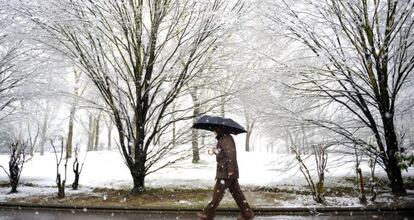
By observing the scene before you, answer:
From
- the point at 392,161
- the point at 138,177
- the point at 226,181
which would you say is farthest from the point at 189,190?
the point at 392,161

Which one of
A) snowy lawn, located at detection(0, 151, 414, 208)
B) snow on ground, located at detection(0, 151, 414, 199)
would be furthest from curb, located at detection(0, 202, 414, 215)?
snow on ground, located at detection(0, 151, 414, 199)

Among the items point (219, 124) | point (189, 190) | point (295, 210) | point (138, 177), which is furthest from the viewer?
point (189, 190)

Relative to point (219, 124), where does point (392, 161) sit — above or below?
below

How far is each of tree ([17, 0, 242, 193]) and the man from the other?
370cm

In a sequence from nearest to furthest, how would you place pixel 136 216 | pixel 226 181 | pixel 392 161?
pixel 226 181, pixel 136 216, pixel 392 161

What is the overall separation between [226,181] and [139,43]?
5.25m

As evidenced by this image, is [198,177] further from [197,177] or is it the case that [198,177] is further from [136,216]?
[136,216]

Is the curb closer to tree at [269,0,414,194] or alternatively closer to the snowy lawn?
the snowy lawn

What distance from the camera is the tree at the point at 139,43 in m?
10.2

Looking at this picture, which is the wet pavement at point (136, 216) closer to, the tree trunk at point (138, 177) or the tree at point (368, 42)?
the tree trunk at point (138, 177)

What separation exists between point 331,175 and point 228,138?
9.32 meters

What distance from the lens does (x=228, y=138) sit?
24.7ft

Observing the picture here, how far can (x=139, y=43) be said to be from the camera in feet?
34.7

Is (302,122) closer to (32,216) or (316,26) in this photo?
(316,26)
